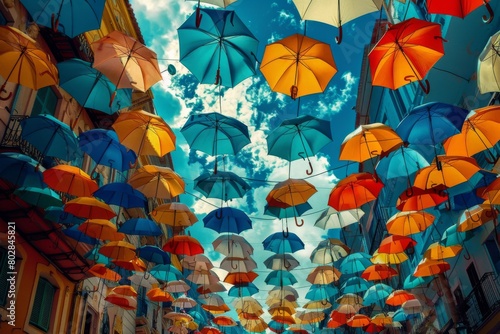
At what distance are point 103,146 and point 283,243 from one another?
714 centimetres

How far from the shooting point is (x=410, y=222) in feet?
38.5

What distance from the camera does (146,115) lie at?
8641 millimetres

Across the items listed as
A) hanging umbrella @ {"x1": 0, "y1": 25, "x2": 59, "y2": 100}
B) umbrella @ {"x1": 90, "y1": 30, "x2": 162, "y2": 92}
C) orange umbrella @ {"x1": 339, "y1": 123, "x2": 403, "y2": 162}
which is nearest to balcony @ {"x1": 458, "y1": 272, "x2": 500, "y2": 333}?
orange umbrella @ {"x1": 339, "y1": 123, "x2": 403, "y2": 162}

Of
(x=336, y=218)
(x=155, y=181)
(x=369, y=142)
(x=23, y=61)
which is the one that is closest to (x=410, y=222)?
(x=336, y=218)

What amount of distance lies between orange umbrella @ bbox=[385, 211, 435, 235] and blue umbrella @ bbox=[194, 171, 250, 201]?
14.6 feet

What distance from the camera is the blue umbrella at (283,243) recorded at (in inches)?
552

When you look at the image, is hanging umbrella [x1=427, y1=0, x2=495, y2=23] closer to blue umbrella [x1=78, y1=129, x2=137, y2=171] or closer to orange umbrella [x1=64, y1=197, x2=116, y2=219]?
blue umbrella [x1=78, y1=129, x2=137, y2=171]

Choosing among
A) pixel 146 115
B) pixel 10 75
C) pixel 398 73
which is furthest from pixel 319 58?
pixel 10 75

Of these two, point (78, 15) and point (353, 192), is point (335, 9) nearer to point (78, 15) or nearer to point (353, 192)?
point (78, 15)

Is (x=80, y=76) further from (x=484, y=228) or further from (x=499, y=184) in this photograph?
(x=484, y=228)

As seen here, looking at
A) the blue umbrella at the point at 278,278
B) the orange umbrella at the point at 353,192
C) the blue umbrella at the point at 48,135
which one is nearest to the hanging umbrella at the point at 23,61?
the blue umbrella at the point at 48,135

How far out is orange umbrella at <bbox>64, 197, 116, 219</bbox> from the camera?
33.0ft

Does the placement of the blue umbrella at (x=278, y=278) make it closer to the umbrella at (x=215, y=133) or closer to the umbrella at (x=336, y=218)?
the umbrella at (x=336, y=218)

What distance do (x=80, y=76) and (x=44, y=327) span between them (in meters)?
8.27
